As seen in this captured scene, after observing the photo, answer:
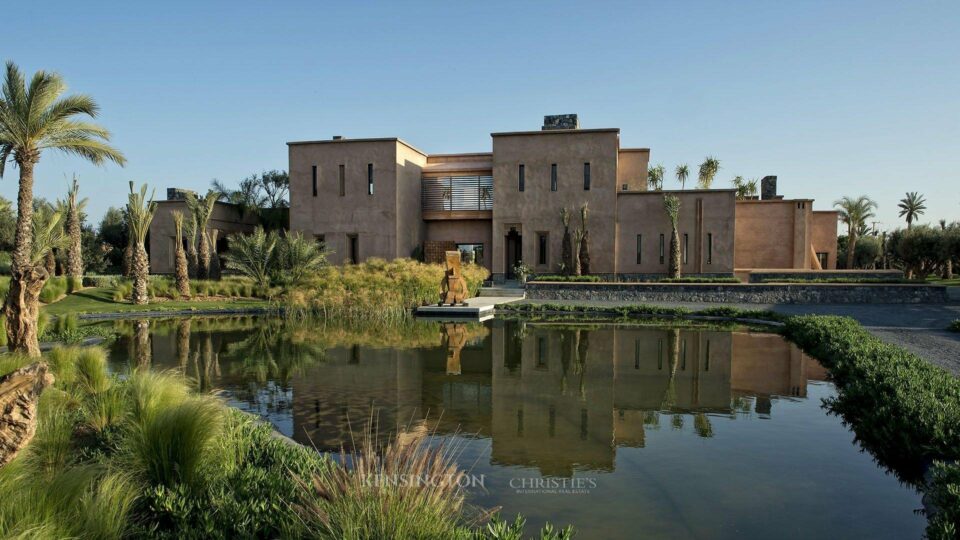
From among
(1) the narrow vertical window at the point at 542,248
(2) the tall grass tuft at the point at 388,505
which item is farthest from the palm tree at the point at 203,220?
(2) the tall grass tuft at the point at 388,505

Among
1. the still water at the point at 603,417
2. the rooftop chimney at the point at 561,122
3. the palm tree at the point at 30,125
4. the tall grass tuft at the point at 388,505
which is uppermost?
the rooftop chimney at the point at 561,122

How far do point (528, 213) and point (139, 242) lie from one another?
1621 cm

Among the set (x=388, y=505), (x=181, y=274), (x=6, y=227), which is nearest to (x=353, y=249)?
(x=181, y=274)

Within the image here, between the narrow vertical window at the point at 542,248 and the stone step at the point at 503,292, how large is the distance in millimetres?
3429

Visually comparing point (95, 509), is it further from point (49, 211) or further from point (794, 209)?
point (49, 211)

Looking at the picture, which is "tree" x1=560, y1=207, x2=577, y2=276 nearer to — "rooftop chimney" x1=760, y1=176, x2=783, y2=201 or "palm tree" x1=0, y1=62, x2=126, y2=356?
"rooftop chimney" x1=760, y1=176, x2=783, y2=201

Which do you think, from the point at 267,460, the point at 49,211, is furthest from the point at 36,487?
the point at 49,211

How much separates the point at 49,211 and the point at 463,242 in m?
21.8

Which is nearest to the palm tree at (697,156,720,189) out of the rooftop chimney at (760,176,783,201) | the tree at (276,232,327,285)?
the rooftop chimney at (760,176,783,201)

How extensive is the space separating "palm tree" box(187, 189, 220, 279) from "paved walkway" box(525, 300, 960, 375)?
655 inches

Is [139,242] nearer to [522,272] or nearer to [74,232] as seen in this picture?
[74,232]

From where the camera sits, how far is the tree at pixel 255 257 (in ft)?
80.6

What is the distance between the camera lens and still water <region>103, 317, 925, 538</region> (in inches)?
190

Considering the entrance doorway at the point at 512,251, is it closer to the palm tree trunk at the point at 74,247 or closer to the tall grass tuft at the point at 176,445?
the palm tree trunk at the point at 74,247
